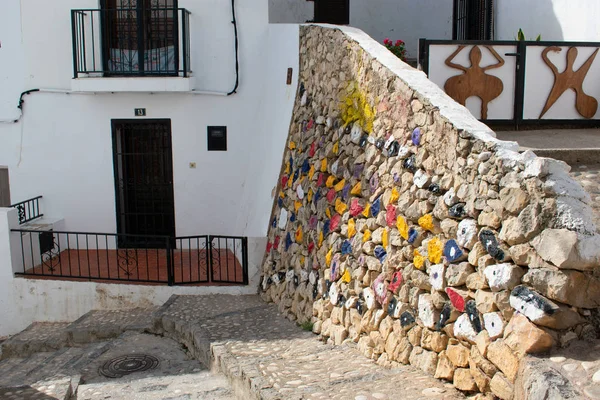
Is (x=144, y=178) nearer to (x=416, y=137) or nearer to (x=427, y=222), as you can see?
(x=416, y=137)

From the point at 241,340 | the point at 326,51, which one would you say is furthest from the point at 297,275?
the point at 326,51

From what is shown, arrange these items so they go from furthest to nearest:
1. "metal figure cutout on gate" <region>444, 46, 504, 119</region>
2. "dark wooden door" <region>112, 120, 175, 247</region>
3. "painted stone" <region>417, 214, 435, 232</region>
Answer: "dark wooden door" <region>112, 120, 175, 247</region>, "metal figure cutout on gate" <region>444, 46, 504, 119</region>, "painted stone" <region>417, 214, 435, 232</region>

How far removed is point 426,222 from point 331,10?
7333 millimetres

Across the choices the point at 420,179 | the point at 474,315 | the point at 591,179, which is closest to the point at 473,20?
the point at 591,179

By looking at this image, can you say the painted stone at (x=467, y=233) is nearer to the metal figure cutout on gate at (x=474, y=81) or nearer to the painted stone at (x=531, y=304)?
the painted stone at (x=531, y=304)

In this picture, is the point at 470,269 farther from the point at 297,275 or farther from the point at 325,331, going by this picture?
the point at 297,275

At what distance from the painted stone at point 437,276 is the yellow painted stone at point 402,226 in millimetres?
468

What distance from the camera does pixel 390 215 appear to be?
16.3 feet

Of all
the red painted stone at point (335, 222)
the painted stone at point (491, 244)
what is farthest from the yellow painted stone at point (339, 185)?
the painted stone at point (491, 244)

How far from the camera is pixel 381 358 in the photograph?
15.5 feet

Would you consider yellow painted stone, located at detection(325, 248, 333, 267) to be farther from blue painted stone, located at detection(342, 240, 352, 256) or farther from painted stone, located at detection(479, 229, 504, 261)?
painted stone, located at detection(479, 229, 504, 261)

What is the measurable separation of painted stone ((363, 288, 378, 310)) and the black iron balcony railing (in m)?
5.17

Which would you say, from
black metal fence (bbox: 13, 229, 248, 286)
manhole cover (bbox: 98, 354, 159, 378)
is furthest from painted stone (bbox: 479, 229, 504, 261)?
black metal fence (bbox: 13, 229, 248, 286)

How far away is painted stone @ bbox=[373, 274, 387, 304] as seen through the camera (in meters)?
4.87
